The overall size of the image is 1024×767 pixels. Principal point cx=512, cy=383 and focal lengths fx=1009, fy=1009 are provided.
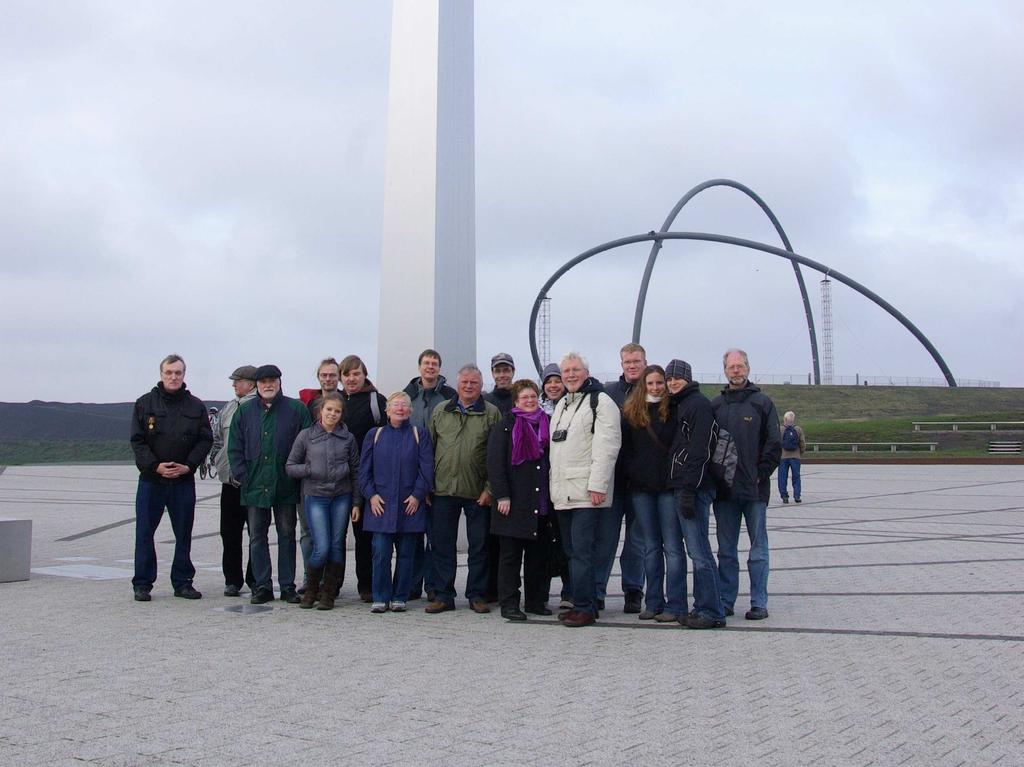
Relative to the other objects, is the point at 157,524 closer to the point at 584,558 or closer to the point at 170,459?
the point at 170,459

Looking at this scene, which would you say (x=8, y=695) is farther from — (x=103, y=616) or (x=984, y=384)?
(x=984, y=384)

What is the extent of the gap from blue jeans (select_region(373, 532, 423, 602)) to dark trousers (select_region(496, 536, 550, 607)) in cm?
66

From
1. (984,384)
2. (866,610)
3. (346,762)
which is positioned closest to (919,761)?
(346,762)

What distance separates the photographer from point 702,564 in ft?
21.2

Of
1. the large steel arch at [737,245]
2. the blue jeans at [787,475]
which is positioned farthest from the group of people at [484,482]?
the large steel arch at [737,245]

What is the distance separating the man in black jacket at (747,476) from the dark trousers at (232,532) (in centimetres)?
355

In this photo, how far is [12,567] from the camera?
8312 mm

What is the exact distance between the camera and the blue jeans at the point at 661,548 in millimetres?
6656

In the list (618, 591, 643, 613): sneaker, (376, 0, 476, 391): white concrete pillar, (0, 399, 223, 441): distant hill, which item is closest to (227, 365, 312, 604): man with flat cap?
(618, 591, 643, 613): sneaker

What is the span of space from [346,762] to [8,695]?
1.90 meters

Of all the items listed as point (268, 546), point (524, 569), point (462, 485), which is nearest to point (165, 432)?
point (268, 546)

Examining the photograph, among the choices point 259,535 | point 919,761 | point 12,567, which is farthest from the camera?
point 12,567

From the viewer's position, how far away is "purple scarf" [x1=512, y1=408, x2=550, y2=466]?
6891 mm

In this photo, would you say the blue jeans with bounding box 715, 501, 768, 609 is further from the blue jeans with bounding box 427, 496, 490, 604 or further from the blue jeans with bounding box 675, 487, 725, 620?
the blue jeans with bounding box 427, 496, 490, 604
